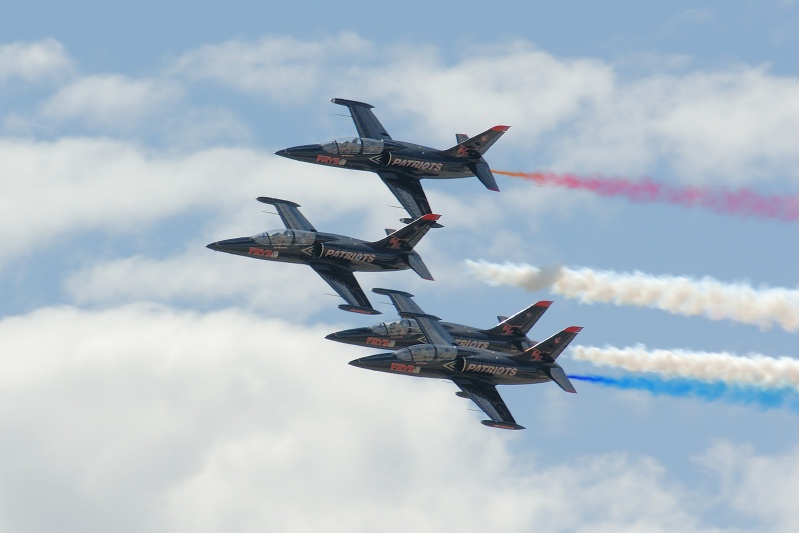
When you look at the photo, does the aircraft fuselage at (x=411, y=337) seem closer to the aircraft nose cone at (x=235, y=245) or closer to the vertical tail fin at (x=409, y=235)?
the vertical tail fin at (x=409, y=235)

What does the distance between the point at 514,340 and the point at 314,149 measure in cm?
1780

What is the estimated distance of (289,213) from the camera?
109375mm

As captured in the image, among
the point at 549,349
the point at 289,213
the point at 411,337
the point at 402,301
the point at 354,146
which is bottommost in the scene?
the point at 549,349

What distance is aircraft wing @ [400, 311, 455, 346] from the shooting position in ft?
339

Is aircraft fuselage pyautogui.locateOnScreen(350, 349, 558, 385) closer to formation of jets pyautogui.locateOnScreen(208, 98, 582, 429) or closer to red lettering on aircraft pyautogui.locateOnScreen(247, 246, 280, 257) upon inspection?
formation of jets pyautogui.locateOnScreen(208, 98, 582, 429)

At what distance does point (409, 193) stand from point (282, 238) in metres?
10.1

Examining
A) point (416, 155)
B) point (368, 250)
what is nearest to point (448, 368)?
point (368, 250)

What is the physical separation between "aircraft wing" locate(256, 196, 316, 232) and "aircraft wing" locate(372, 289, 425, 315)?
6.39 metres

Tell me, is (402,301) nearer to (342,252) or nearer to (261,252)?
(342,252)

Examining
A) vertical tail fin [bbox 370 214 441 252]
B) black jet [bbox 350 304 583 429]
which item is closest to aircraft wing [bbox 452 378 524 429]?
black jet [bbox 350 304 583 429]

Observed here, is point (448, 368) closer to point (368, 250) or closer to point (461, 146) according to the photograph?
point (368, 250)

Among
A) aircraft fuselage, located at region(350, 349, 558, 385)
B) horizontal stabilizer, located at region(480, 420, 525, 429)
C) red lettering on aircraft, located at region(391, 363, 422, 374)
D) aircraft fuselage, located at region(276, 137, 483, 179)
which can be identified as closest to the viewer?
horizontal stabilizer, located at region(480, 420, 525, 429)

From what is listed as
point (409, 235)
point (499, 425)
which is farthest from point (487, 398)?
point (409, 235)

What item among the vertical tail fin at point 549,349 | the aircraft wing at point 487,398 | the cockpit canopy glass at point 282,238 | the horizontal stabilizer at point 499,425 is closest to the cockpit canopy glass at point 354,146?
the cockpit canopy glass at point 282,238
